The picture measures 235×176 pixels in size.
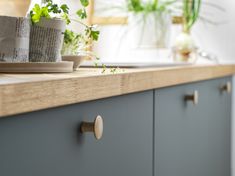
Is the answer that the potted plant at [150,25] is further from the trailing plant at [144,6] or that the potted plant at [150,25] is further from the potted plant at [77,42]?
the potted plant at [77,42]

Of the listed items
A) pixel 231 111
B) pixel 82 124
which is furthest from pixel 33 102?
pixel 231 111

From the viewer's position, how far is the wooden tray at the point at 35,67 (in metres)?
0.93

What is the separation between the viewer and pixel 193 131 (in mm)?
1628

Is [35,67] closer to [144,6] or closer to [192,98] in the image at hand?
[192,98]

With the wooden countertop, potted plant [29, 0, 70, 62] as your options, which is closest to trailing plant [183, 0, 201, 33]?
the wooden countertop

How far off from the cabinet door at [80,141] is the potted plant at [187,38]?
35.8 inches

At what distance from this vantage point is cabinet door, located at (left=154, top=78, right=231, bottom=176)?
1348 millimetres

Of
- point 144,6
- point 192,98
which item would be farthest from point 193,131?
point 144,6

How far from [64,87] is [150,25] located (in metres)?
1.34

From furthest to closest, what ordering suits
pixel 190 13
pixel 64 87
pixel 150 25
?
pixel 190 13 < pixel 150 25 < pixel 64 87

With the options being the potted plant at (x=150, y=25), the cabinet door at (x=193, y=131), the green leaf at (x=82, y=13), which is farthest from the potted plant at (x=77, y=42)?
the potted plant at (x=150, y=25)

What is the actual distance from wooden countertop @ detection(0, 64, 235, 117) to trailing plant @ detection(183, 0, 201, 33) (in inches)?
37.4

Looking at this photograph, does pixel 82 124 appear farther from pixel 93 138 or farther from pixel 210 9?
pixel 210 9

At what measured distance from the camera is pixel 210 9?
2402 mm
